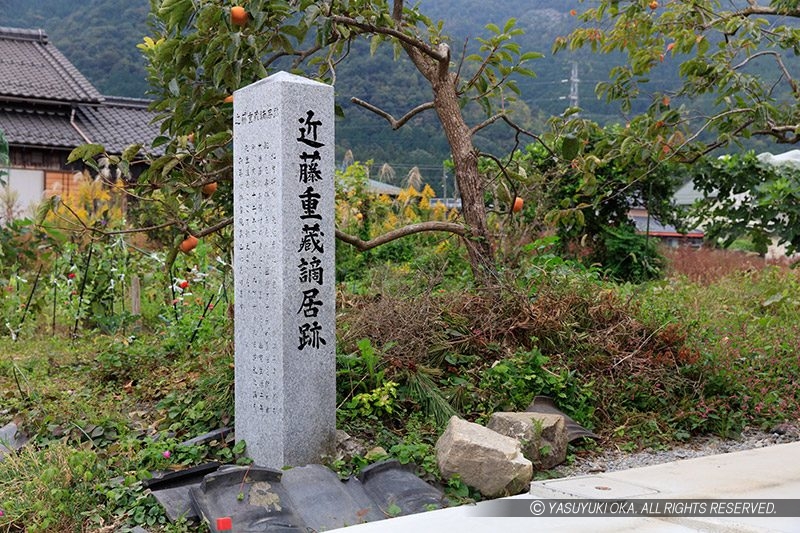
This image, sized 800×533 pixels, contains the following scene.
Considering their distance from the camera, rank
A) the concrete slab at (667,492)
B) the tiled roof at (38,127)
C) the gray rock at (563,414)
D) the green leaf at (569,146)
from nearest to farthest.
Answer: the concrete slab at (667,492), the gray rock at (563,414), the green leaf at (569,146), the tiled roof at (38,127)

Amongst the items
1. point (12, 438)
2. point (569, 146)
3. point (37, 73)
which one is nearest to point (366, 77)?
point (37, 73)

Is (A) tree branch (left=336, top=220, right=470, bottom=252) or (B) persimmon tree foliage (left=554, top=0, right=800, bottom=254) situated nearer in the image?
(A) tree branch (left=336, top=220, right=470, bottom=252)

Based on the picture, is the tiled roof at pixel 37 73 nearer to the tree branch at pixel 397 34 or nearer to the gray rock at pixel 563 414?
the tree branch at pixel 397 34

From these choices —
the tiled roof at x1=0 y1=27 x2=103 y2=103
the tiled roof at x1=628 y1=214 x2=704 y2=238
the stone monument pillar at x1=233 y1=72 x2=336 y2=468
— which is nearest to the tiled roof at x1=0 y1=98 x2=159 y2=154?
the tiled roof at x1=0 y1=27 x2=103 y2=103

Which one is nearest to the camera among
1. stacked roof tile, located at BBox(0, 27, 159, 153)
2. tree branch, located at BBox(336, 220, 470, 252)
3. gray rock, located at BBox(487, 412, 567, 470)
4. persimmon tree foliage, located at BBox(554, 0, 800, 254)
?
gray rock, located at BBox(487, 412, 567, 470)

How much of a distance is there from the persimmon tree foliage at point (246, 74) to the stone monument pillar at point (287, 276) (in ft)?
3.00

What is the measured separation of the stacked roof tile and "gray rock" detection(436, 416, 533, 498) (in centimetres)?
1425

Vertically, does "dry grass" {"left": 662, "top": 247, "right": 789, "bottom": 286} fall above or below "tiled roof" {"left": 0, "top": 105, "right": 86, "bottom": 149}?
below

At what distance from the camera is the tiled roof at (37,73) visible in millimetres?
17188

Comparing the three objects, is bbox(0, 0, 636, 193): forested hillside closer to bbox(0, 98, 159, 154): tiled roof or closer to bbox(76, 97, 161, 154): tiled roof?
bbox(76, 97, 161, 154): tiled roof

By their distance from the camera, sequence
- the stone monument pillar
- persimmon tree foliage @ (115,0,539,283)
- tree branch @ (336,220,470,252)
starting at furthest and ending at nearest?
tree branch @ (336,220,470,252) < persimmon tree foliage @ (115,0,539,283) < the stone monument pillar

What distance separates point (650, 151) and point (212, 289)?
3.69 metres

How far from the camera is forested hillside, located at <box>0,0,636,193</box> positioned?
24812 mm

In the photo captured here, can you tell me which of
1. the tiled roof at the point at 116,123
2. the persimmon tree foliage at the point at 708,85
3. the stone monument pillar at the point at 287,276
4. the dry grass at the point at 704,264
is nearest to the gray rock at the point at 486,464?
the stone monument pillar at the point at 287,276
